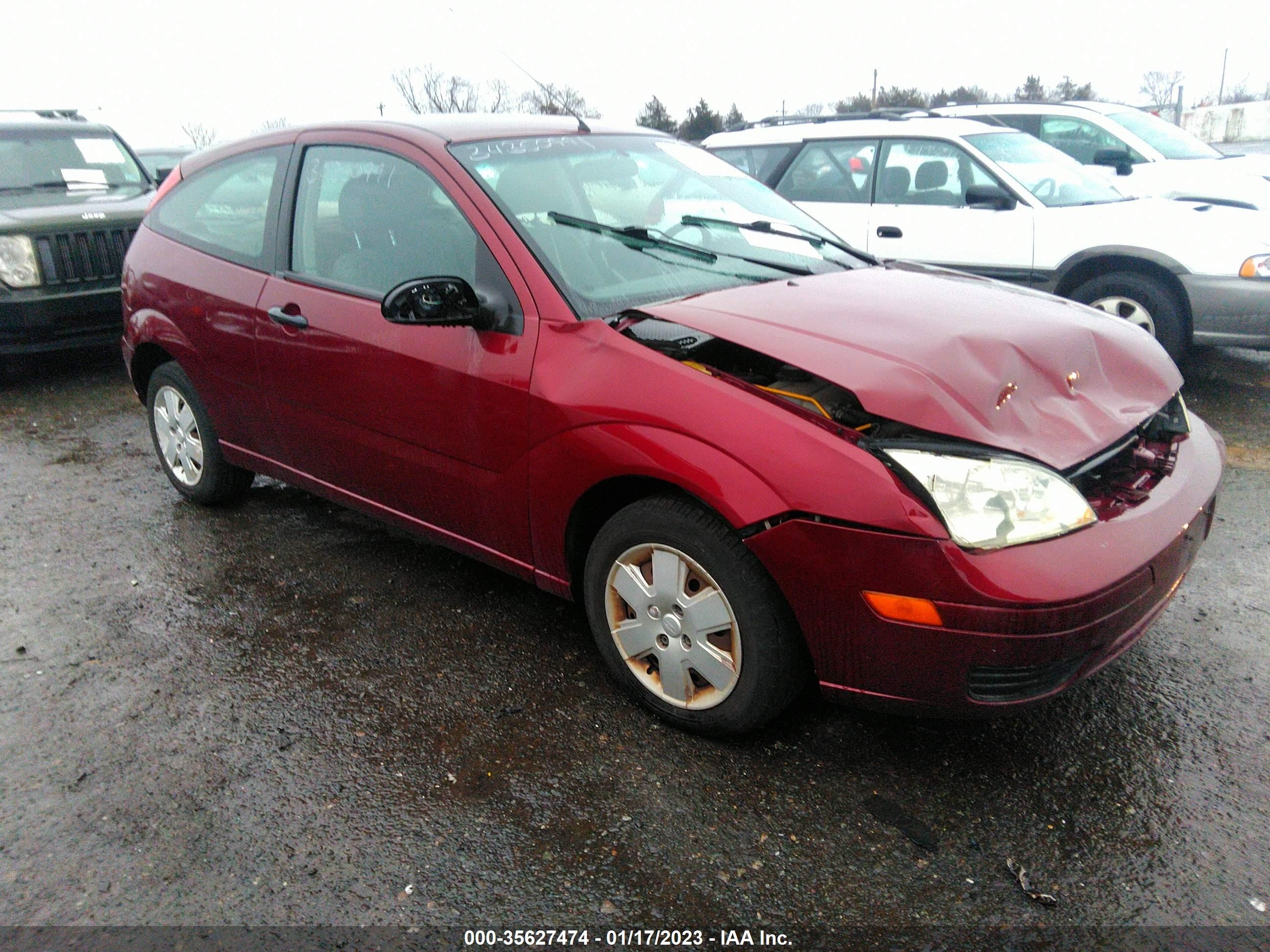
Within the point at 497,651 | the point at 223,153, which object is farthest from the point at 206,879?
the point at 223,153

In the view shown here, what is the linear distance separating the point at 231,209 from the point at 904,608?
3.22 m

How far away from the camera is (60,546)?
4.27 meters

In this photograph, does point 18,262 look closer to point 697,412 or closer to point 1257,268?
point 697,412

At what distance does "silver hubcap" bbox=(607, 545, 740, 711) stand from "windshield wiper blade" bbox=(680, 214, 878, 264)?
135cm

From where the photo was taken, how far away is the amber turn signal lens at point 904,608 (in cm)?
224

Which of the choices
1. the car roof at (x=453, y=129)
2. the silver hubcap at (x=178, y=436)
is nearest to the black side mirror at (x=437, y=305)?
the car roof at (x=453, y=129)

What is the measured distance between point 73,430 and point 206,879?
4745 millimetres

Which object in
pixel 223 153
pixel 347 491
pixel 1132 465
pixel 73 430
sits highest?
pixel 223 153

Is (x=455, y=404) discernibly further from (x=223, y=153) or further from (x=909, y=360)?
(x=223, y=153)

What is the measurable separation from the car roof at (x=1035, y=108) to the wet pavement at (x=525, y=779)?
6.63 meters

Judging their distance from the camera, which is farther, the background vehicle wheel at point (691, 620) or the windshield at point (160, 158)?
the windshield at point (160, 158)

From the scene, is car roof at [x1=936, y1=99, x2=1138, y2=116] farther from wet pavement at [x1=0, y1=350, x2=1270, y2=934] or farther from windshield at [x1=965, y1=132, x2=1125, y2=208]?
wet pavement at [x1=0, y1=350, x2=1270, y2=934]

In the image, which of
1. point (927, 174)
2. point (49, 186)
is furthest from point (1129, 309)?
point (49, 186)

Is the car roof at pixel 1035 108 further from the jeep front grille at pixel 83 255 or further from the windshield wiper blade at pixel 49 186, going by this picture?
the windshield wiper blade at pixel 49 186
